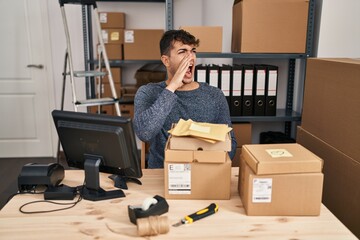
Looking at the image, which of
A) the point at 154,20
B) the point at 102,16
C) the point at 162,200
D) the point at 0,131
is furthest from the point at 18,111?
the point at 162,200

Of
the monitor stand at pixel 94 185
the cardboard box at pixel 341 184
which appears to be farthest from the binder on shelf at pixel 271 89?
the monitor stand at pixel 94 185

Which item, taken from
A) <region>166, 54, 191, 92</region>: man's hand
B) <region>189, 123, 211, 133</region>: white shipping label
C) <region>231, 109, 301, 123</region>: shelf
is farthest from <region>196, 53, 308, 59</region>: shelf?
<region>189, 123, 211, 133</region>: white shipping label

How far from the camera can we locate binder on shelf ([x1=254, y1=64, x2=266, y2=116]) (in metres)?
2.36

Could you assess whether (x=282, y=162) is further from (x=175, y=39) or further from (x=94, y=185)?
(x=175, y=39)

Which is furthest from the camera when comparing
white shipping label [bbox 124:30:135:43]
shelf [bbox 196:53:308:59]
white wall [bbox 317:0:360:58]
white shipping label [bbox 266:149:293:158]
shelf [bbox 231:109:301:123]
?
white shipping label [bbox 124:30:135:43]

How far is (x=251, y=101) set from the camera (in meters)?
2.43

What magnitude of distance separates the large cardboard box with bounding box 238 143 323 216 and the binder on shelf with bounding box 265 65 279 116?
142cm

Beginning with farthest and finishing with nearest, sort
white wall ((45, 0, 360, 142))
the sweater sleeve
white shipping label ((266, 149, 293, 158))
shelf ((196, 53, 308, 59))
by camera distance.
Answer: white wall ((45, 0, 360, 142)) < shelf ((196, 53, 308, 59)) < the sweater sleeve < white shipping label ((266, 149, 293, 158))

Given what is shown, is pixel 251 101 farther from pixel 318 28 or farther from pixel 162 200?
pixel 162 200

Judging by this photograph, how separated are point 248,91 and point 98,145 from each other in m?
1.53

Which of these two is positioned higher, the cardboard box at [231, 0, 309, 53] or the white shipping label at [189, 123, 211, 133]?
the cardboard box at [231, 0, 309, 53]

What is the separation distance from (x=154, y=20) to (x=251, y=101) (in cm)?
166

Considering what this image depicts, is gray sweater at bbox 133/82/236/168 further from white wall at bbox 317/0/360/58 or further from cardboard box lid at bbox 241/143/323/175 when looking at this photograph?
white wall at bbox 317/0/360/58

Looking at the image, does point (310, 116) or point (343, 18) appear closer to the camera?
point (310, 116)
